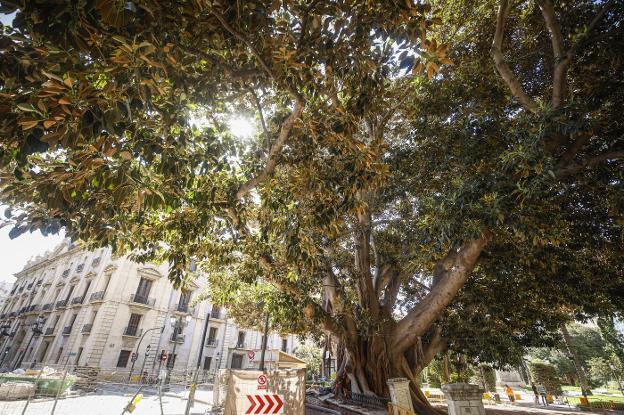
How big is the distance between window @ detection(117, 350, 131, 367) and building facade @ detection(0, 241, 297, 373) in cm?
7

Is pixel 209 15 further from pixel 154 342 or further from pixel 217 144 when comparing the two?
pixel 154 342

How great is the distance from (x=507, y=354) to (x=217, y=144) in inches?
537

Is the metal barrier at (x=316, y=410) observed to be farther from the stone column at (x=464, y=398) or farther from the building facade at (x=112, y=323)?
the building facade at (x=112, y=323)

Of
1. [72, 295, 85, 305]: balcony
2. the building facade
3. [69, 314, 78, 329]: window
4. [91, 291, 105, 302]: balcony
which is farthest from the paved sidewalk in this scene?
[72, 295, 85, 305]: balcony

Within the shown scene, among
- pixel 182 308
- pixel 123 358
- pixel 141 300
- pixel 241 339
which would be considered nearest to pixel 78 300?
pixel 141 300

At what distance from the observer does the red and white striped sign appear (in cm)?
516

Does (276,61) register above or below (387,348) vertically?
above

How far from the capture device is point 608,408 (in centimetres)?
1659

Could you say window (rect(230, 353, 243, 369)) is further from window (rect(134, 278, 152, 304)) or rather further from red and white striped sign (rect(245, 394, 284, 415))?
red and white striped sign (rect(245, 394, 284, 415))

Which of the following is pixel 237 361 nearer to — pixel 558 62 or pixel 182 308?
pixel 182 308

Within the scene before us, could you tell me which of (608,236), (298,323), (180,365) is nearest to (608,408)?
(608,236)

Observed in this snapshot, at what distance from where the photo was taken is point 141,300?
2608cm

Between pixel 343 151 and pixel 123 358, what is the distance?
27.6 m

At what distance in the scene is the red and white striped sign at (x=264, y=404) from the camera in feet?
16.9
